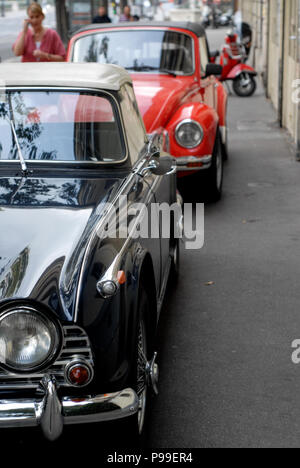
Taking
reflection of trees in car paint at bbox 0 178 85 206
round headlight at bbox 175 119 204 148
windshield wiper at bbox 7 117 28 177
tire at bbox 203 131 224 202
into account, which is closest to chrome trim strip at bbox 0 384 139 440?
reflection of trees in car paint at bbox 0 178 85 206

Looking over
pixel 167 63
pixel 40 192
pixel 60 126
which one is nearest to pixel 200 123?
pixel 167 63

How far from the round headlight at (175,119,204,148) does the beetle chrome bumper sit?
540cm

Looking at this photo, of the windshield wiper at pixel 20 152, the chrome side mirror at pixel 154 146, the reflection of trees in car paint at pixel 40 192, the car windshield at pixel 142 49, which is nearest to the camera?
the reflection of trees in car paint at pixel 40 192

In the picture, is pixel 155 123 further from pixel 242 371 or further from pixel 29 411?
pixel 29 411

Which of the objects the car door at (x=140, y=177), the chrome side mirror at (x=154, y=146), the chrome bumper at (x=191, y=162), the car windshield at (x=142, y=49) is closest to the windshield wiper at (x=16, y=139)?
the car door at (x=140, y=177)

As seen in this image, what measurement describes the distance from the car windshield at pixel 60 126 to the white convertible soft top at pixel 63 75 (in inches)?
2.7

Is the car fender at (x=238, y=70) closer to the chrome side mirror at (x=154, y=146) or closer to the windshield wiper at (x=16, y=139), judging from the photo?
the chrome side mirror at (x=154, y=146)

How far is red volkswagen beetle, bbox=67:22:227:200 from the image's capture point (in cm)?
856

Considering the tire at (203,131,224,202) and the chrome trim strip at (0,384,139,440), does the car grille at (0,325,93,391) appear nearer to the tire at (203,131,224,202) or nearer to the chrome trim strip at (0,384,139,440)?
the chrome trim strip at (0,384,139,440)

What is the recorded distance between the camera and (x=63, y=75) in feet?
16.2

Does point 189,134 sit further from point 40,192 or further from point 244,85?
point 244,85

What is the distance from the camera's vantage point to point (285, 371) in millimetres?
4645

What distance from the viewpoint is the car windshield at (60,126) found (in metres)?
4.52

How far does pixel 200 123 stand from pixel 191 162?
0.44 meters
